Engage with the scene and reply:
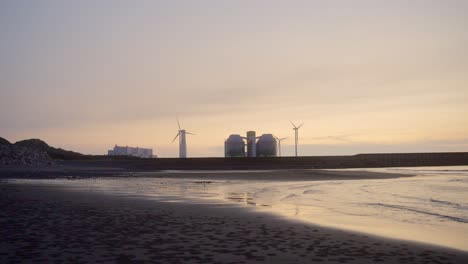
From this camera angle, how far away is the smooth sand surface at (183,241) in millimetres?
10602

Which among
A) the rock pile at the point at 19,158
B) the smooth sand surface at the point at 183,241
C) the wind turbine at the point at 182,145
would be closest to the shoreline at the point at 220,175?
the rock pile at the point at 19,158

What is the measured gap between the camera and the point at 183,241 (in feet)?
41.3

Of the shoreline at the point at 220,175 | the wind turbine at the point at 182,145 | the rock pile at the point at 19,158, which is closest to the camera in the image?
the shoreline at the point at 220,175

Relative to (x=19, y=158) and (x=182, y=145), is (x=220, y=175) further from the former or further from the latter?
(x=182, y=145)

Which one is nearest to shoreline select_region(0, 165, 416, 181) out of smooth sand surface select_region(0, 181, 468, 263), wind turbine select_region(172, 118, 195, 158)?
smooth sand surface select_region(0, 181, 468, 263)

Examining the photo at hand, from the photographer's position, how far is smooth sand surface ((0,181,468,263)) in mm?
10602

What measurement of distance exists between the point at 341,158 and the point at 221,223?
125191 millimetres

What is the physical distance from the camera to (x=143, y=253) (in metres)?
10.9

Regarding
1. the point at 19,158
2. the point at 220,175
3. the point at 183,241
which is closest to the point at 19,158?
the point at 19,158

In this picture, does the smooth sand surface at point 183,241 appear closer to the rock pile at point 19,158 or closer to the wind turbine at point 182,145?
the rock pile at point 19,158

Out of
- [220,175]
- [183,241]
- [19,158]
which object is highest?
[19,158]

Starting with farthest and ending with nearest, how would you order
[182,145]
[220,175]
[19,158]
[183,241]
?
[182,145] → [19,158] → [220,175] → [183,241]

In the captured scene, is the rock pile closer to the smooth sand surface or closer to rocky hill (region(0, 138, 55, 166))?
rocky hill (region(0, 138, 55, 166))

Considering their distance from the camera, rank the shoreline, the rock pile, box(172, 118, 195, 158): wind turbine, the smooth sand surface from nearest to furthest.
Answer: the smooth sand surface, the shoreline, the rock pile, box(172, 118, 195, 158): wind turbine
